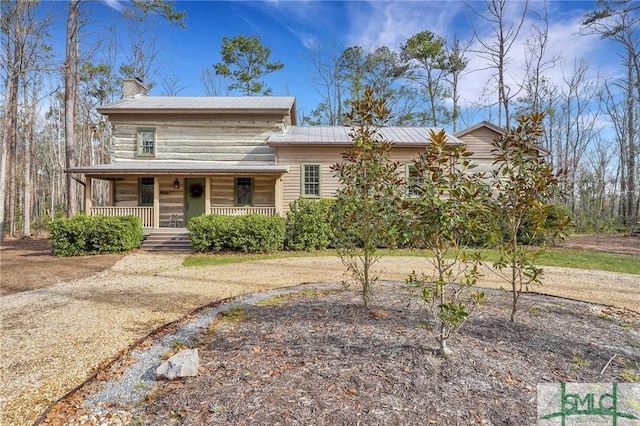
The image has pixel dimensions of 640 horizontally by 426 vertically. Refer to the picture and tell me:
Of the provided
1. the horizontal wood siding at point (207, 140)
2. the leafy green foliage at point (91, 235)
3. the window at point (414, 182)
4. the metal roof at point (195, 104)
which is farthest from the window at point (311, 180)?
the window at point (414, 182)

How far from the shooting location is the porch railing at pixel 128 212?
494 inches

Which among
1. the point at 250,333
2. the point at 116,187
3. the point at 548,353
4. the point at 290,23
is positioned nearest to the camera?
the point at 548,353

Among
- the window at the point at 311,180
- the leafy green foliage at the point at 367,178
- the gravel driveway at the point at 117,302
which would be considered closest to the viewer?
the gravel driveway at the point at 117,302

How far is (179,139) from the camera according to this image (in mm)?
14906

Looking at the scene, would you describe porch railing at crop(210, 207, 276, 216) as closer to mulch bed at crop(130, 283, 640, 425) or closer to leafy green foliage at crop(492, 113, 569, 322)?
mulch bed at crop(130, 283, 640, 425)

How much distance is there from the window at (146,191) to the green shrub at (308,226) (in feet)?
24.1

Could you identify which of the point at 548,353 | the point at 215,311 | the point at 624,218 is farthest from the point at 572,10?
the point at 215,311

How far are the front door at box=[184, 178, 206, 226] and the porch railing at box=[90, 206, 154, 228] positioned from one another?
6.06 ft

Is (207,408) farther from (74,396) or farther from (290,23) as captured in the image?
(290,23)

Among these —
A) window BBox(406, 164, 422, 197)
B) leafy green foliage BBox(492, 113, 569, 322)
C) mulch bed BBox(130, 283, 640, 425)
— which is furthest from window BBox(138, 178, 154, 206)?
leafy green foliage BBox(492, 113, 569, 322)

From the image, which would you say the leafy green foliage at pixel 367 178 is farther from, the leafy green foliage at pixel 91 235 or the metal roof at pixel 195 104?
the metal roof at pixel 195 104

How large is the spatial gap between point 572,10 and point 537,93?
21.0 ft

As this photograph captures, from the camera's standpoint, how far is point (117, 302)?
5531 mm

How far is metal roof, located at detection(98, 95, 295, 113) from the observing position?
1438cm
